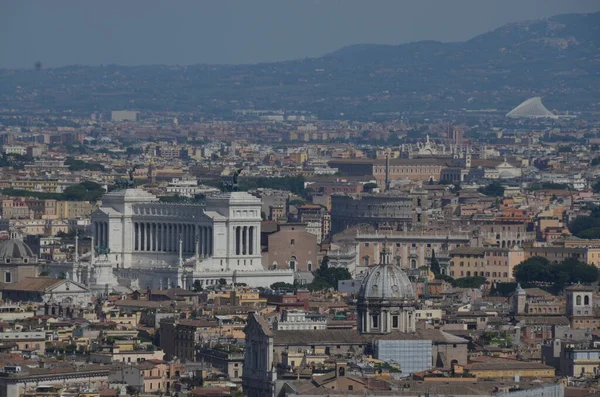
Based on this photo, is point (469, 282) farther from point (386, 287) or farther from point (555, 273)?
point (386, 287)

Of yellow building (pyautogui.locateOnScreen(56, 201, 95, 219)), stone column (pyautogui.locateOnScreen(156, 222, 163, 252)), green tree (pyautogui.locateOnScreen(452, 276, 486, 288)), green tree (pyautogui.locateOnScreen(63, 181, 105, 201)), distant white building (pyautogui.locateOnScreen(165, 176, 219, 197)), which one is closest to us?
green tree (pyautogui.locateOnScreen(452, 276, 486, 288))

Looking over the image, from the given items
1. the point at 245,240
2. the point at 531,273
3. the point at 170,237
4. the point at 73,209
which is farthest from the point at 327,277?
the point at 73,209

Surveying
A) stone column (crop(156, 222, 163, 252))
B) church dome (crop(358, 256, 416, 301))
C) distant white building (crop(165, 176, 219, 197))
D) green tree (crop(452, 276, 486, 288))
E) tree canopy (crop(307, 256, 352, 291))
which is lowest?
green tree (crop(452, 276, 486, 288))

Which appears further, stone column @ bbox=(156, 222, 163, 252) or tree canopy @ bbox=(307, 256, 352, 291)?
stone column @ bbox=(156, 222, 163, 252)

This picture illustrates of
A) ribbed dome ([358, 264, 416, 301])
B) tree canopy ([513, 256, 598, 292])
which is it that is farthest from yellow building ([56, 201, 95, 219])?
ribbed dome ([358, 264, 416, 301])

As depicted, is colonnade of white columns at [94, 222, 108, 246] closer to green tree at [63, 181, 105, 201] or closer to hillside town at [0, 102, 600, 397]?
hillside town at [0, 102, 600, 397]

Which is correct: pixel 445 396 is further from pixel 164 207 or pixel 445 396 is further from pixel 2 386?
pixel 164 207

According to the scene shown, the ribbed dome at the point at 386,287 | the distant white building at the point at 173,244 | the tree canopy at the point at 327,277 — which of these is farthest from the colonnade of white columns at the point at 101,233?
the ribbed dome at the point at 386,287

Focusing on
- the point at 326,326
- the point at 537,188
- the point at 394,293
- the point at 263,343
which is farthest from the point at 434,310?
the point at 537,188
